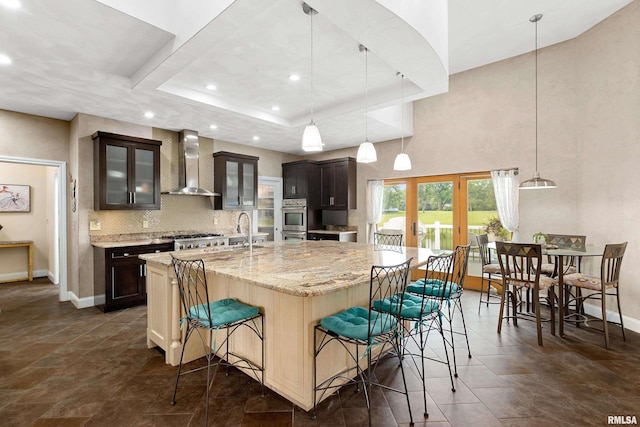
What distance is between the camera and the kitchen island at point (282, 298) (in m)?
1.96

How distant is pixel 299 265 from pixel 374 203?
4059 millimetres

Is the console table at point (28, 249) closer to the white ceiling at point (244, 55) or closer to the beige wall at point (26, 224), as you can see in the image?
the beige wall at point (26, 224)

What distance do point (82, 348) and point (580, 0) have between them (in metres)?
6.21

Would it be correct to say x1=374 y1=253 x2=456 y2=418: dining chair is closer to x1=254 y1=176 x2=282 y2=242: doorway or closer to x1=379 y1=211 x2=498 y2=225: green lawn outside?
x1=379 y1=211 x2=498 y2=225: green lawn outside

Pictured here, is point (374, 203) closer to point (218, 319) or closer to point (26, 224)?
point (218, 319)

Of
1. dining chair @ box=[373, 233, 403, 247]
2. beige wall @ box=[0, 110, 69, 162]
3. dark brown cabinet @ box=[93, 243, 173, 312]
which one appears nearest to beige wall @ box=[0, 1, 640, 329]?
beige wall @ box=[0, 110, 69, 162]

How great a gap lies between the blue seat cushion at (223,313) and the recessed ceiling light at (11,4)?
7.83ft

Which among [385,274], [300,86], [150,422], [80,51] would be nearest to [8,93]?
[80,51]

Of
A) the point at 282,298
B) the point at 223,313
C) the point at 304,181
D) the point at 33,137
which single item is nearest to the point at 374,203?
the point at 304,181

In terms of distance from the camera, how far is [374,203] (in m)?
6.21

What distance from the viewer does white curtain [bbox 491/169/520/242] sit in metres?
4.56

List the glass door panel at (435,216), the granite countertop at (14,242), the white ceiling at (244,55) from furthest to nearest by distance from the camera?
the granite countertop at (14,242) → the glass door panel at (435,216) → the white ceiling at (244,55)

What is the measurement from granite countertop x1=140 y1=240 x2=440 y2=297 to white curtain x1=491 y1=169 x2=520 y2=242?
2249 mm

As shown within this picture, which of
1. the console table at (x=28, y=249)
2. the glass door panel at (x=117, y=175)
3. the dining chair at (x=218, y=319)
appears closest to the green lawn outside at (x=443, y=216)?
the dining chair at (x=218, y=319)
